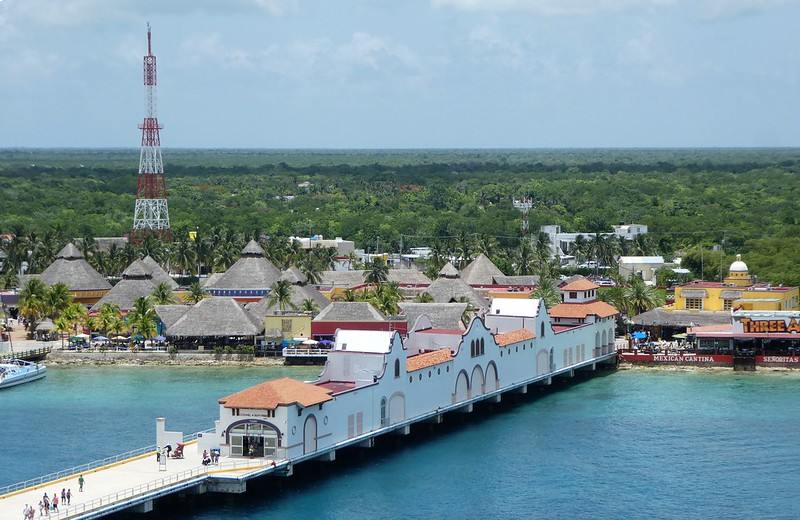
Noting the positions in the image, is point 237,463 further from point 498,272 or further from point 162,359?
point 498,272

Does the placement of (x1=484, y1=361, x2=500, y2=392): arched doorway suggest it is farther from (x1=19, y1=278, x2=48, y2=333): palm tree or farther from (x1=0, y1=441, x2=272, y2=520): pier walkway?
(x1=19, y1=278, x2=48, y2=333): palm tree

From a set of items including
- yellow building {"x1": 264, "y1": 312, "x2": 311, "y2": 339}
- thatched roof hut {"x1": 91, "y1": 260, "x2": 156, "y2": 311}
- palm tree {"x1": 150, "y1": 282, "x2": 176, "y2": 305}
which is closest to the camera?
yellow building {"x1": 264, "y1": 312, "x2": 311, "y2": 339}

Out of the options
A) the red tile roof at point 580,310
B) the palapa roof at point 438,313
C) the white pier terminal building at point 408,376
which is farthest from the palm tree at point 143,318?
the red tile roof at point 580,310

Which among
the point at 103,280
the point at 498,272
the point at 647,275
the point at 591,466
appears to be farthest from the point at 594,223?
the point at 591,466

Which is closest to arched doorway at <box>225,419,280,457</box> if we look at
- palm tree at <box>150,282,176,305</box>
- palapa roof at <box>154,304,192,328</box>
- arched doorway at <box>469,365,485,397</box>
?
arched doorway at <box>469,365,485,397</box>

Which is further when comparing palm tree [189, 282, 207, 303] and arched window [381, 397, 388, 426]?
palm tree [189, 282, 207, 303]

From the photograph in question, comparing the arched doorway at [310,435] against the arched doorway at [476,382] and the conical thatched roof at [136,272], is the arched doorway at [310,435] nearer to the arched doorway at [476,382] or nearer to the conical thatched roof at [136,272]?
the arched doorway at [476,382]
